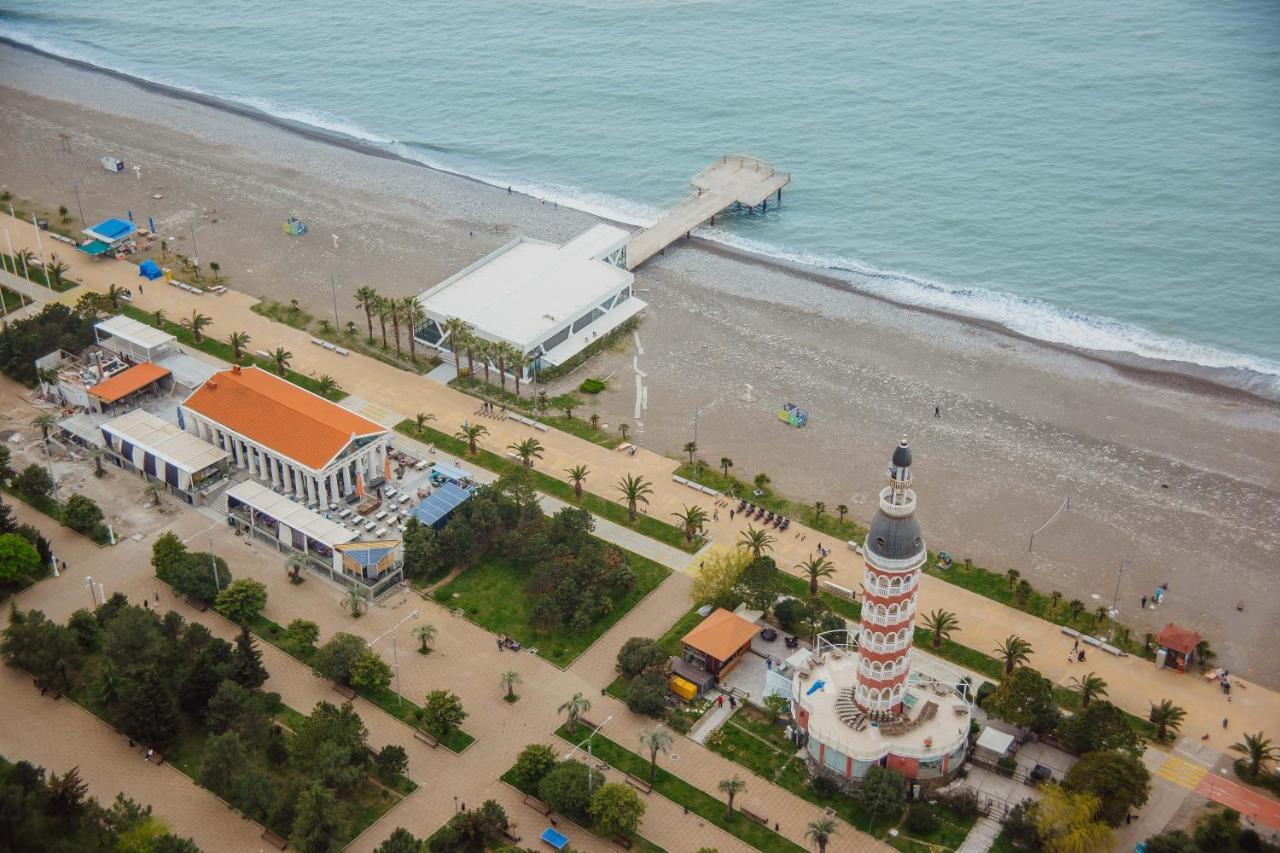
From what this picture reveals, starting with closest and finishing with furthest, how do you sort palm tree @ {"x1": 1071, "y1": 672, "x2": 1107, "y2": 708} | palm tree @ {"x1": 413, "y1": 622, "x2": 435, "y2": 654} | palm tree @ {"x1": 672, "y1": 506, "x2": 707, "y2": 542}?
1. palm tree @ {"x1": 1071, "y1": 672, "x2": 1107, "y2": 708}
2. palm tree @ {"x1": 413, "y1": 622, "x2": 435, "y2": 654}
3. palm tree @ {"x1": 672, "y1": 506, "x2": 707, "y2": 542}

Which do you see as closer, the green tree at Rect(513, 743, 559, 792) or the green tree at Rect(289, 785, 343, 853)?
the green tree at Rect(289, 785, 343, 853)

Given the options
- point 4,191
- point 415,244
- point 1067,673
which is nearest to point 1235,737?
point 1067,673

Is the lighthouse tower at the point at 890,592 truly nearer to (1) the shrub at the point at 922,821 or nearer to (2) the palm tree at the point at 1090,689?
(1) the shrub at the point at 922,821

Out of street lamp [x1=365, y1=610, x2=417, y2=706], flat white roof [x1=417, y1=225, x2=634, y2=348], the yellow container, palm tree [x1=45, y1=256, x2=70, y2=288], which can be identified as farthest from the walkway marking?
palm tree [x1=45, y1=256, x2=70, y2=288]

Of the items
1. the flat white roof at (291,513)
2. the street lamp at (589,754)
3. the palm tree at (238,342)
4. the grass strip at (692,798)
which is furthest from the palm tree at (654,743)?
the palm tree at (238,342)

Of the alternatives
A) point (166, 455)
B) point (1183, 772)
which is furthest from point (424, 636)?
point (1183, 772)

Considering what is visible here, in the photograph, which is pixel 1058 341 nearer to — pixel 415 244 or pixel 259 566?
pixel 415 244

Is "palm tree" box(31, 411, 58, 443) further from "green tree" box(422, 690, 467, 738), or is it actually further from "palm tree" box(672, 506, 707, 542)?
"palm tree" box(672, 506, 707, 542)
